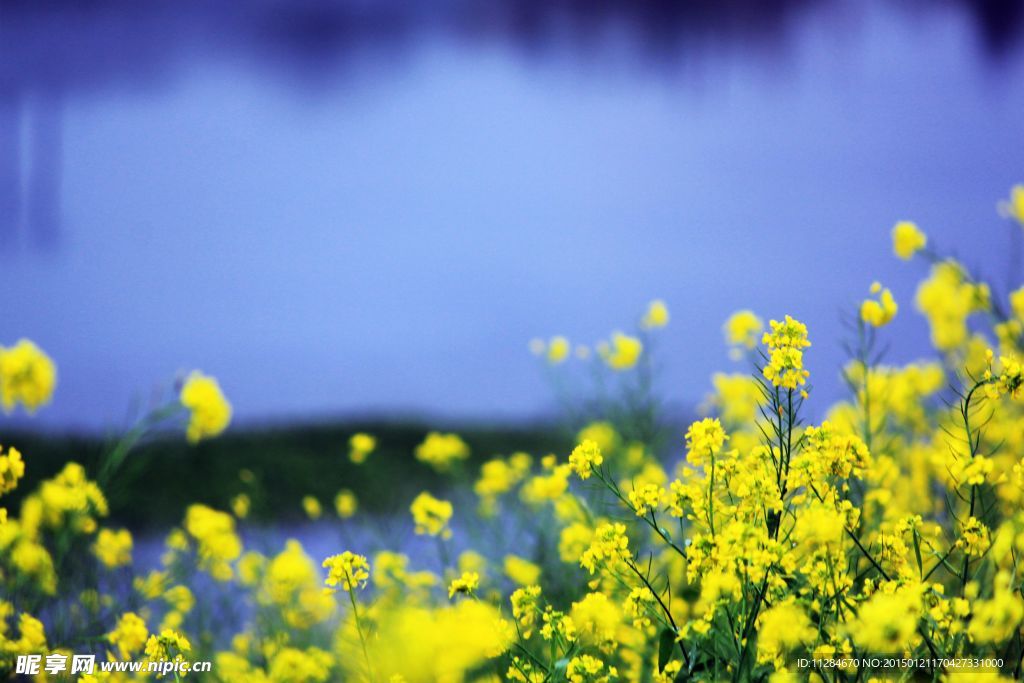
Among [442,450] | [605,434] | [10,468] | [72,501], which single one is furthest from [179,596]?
[605,434]

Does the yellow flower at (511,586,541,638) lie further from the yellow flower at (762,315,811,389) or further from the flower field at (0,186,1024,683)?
the yellow flower at (762,315,811,389)

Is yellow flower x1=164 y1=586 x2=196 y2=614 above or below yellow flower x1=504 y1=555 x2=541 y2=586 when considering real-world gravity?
below

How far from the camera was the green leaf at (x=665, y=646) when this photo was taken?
0.84 metres

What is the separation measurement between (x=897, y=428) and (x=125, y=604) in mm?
1335

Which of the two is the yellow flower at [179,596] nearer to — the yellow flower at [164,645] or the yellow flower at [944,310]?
the yellow flower at [164,645]

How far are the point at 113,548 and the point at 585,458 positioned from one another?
1296 mm

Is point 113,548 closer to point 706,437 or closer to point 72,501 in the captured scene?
point 72,501

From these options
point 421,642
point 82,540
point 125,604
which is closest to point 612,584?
point 421,642

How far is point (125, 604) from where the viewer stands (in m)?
1.37

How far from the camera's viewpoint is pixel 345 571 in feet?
2.86

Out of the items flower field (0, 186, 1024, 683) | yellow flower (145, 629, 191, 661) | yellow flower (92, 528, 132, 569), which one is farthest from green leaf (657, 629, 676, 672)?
yellow flower (92, 528, 132, 569)

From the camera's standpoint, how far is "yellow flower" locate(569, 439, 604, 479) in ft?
2.81

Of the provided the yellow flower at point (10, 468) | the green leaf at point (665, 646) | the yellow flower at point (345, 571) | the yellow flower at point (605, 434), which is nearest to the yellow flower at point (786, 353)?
the green leaf at point (665, 646)

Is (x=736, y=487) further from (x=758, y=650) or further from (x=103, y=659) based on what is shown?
(x=103, y=659)
